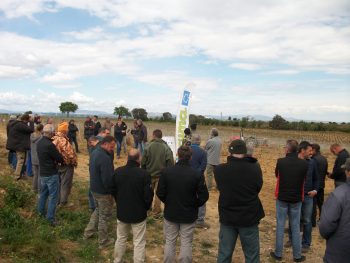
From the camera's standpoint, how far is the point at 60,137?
22.7 feet

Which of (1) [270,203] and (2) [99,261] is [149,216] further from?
(1) [270,203]

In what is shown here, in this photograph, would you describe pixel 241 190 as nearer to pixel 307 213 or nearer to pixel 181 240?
pixel 181 240

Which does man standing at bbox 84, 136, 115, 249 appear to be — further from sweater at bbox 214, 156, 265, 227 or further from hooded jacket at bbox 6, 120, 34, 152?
hooded jacket at bbox 6, 120, 34, 152

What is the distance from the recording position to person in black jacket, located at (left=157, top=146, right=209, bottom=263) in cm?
454

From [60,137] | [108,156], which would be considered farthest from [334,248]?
[60,137]

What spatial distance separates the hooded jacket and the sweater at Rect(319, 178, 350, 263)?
7627mm

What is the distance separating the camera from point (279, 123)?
51219 millimetres

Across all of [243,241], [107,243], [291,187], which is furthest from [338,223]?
[107,243]

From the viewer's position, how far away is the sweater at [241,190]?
→ 13.5ft

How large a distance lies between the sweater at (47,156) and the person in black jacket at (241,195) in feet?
10.9

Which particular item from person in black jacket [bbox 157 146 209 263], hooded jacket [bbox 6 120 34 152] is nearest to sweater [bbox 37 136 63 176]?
person in black jacket [bbox 157 146 209 263]

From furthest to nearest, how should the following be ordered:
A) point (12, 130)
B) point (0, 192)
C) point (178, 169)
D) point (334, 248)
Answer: point (12, 130) → point (0, 192) → point (178, 169) → point (334, 248)

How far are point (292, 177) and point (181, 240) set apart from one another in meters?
1.93

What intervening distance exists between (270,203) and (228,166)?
18.6 feet
